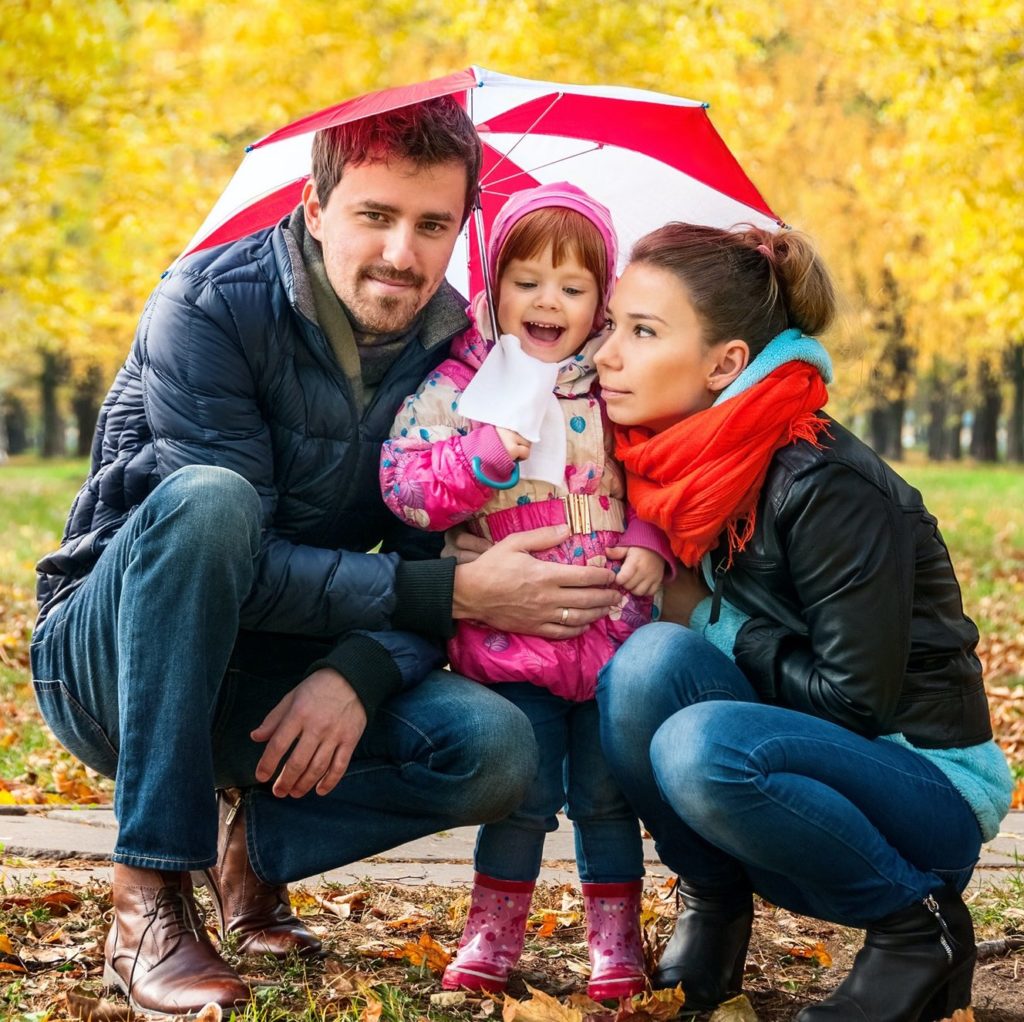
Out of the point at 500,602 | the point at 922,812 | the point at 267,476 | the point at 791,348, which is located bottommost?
the point at 922,812

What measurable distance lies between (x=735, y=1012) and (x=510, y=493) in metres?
1.17

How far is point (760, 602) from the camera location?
275 cm

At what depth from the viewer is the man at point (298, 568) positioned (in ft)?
8.61

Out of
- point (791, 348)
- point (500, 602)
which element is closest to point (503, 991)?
point (500, 602)

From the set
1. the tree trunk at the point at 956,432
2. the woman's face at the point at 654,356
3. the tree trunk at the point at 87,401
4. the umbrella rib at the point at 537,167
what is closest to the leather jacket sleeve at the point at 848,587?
the woman's face at the point at 654,356

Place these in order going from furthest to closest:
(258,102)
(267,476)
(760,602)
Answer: (258,102), (267,476), (760,602)

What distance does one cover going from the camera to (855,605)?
2.52 meters

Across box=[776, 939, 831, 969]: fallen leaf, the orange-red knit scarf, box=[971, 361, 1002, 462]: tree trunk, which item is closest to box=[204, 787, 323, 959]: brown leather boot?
box=[776, 939, 831, 969]: fallen leaf

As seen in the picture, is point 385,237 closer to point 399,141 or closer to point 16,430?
point 399,141

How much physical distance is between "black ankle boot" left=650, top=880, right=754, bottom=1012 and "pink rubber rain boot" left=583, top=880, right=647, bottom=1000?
7cm

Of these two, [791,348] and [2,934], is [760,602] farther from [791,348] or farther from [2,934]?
[2,934]

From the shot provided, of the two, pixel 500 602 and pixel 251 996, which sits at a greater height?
pixel 500 602

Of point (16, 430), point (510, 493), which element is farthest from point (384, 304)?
point (16, 430)

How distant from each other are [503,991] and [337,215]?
1.72m
